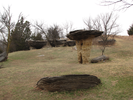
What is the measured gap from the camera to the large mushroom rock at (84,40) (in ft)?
29.1

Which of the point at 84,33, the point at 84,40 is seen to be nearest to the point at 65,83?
the point at 84,33

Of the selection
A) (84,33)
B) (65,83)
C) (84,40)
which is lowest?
(65,83)

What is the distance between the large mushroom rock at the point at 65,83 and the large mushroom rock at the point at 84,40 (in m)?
5.53

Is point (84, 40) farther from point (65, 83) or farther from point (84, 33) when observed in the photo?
point (65, 83)

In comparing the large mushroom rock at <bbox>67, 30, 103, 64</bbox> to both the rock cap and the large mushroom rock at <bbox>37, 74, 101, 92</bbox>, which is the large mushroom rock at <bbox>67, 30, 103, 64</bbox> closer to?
the rock cap

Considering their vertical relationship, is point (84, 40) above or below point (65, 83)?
above

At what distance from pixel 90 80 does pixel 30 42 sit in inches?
1021

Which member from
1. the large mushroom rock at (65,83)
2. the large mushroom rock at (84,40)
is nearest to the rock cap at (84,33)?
the large mushroom rock at (84,40)

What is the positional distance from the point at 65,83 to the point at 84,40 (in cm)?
650

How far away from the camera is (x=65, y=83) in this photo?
379 centimetres

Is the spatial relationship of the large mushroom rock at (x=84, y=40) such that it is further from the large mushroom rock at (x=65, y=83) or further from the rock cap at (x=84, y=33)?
the large mushroom rock at (x=65, y=83)

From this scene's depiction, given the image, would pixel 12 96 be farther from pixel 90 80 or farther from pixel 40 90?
pixel 90 80

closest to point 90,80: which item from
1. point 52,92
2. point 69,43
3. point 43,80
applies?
point 52,92

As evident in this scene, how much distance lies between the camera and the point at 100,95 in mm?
3400
